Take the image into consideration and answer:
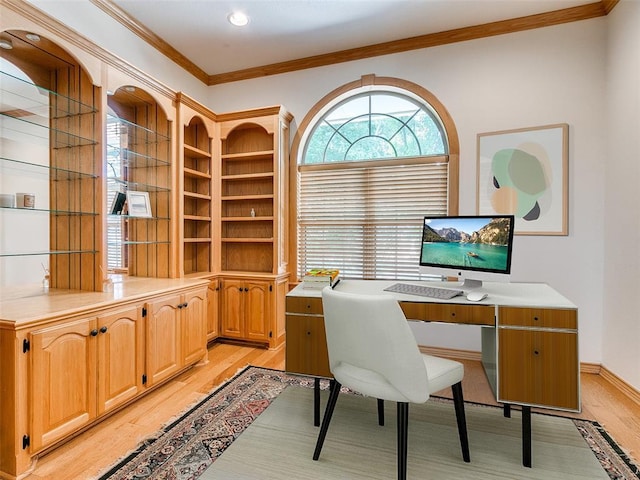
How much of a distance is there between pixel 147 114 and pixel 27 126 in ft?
3.46

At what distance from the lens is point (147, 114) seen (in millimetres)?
3096

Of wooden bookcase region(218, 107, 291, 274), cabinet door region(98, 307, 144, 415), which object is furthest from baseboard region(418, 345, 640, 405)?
cabinet door region(98, 307, 144, 415)

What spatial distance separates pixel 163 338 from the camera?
2.51m

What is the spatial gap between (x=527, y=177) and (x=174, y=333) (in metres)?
3.26

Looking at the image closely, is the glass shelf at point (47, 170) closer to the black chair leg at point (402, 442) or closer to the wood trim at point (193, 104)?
the wood trim at point (193, 104)

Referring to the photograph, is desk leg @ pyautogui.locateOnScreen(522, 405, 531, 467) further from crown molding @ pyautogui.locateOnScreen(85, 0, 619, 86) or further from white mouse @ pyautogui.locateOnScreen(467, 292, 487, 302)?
crown molding @ pyautogui.locateOnScreen(85, 0, 619, 86)

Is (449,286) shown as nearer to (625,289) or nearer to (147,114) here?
(625,289)

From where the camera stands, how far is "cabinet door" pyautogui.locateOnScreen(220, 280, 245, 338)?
3451mm

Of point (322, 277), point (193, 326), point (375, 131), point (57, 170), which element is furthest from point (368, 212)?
point (57, 170)

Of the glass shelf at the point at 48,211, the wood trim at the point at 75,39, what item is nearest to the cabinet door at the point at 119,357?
the glass shelf at the point at 48,211

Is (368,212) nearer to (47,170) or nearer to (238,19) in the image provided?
(238,19)

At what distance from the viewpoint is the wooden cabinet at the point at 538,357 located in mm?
1650

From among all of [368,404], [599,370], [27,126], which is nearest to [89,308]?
[27,126]

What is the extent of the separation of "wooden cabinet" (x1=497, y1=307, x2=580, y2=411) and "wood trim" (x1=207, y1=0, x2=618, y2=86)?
265 cm
